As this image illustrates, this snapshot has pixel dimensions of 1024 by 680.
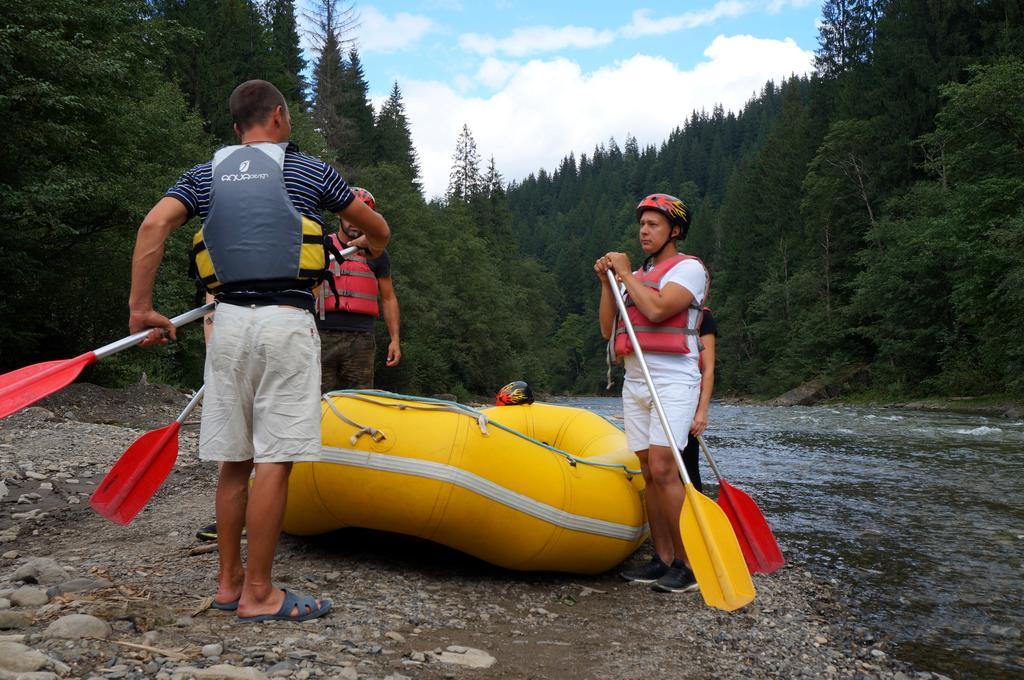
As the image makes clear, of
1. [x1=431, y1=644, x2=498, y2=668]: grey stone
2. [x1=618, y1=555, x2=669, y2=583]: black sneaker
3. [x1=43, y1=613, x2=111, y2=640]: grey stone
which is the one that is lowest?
[x1=618, y1=555, x2=669, y2=583]: black sneaker

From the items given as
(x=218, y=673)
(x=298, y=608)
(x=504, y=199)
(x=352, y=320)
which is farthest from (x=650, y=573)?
(x=504, y=199)

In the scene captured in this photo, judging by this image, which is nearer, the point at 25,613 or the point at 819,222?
the point at 25,613

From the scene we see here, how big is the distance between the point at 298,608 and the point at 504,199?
64.5m

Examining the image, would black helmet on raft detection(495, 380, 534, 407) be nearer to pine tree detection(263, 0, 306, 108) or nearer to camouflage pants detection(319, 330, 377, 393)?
camouflage pants detection(319, 330, 377, 393)

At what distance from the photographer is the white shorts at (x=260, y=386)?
2.91 meters

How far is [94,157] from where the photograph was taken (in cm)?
1259

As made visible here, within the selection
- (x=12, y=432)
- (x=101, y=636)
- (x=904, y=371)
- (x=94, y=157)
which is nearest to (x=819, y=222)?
(x=904, y=371)

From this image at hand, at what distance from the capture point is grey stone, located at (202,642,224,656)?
2.52 metres

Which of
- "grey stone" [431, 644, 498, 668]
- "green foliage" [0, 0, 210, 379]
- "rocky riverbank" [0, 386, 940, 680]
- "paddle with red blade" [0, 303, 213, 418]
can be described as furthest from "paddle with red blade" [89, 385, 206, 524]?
"green foliage" [0, 0, 210, 379]

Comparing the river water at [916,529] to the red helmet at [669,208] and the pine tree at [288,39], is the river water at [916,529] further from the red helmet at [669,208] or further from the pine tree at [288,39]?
the pine tree at [288,39]

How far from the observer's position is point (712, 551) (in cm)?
356

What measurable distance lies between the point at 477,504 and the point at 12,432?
6517mm

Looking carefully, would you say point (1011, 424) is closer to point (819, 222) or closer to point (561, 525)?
point (561, 525)

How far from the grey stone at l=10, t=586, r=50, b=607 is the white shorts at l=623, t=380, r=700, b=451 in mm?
2822
